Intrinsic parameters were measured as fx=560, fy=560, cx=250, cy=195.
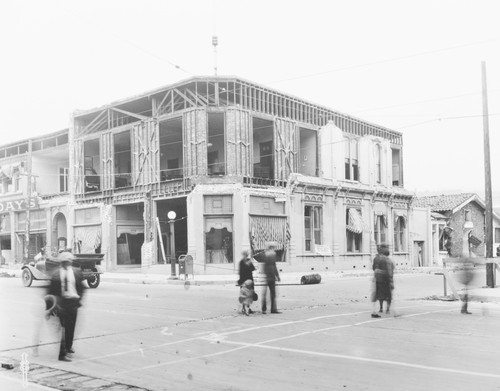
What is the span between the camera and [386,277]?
44.3 ft

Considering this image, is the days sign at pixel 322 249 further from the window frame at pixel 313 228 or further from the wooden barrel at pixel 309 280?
the wooden barrel at pixel 309 280

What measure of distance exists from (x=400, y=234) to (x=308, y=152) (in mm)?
11836

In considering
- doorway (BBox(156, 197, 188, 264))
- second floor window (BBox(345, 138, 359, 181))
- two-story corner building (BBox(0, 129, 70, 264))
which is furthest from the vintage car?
second floor window (BBox(345, 138, 359, 181))

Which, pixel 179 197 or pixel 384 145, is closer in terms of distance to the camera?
pixel 179 197

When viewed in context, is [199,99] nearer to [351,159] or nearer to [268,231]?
[268,231]

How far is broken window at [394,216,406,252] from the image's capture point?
4388cm

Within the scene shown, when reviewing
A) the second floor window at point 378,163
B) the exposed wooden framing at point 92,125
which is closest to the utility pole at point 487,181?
the second floor window at point 378,163

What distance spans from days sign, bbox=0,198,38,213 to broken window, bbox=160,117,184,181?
10996 mm

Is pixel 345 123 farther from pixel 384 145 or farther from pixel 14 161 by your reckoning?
pixel 14 161

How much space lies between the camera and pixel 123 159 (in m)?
39.4

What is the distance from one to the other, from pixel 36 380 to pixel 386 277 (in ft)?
28.5

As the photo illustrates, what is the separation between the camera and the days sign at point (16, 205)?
41.8m

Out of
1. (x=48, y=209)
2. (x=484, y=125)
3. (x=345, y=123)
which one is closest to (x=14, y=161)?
(x=48, y=209)

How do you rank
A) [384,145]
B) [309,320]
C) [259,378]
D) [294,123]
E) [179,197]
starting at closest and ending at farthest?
[259,378], [309,320], [179,197], [294,123], [384,145]
